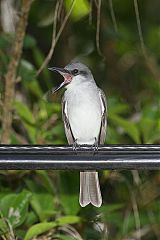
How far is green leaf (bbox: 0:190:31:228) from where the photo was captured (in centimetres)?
358

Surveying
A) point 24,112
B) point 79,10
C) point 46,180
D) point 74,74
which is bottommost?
point 46,180

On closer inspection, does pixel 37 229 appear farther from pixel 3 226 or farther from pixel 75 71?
pixel 75 71

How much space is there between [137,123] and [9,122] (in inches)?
31.5

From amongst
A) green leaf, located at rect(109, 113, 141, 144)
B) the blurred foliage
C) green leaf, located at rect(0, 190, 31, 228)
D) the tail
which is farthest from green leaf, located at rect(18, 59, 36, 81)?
green leaf, located at rect(0, 190, 31, 228)

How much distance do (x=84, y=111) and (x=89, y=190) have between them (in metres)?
0.51

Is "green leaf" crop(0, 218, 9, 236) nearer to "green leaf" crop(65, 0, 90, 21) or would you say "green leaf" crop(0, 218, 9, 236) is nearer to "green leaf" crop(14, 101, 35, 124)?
"green leaf" crop(14, 101, 35, 124)

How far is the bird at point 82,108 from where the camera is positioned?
392 centimetres

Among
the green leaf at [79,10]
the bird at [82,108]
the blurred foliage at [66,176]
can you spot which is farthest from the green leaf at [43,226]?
the green leaf at [79,10]

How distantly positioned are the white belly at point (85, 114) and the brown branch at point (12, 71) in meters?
0.34

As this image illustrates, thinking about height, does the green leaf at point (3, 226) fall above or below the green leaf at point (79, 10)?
below

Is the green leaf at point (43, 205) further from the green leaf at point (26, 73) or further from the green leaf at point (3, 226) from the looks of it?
the green leaf at point (26, 73)

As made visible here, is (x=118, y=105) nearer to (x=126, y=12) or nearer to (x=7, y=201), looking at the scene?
(x=7, y=201)

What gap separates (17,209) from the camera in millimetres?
3600

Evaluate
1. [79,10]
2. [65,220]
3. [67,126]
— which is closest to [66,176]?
[67,126]
